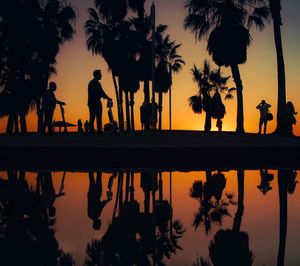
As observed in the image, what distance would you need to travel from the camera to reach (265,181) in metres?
10.7

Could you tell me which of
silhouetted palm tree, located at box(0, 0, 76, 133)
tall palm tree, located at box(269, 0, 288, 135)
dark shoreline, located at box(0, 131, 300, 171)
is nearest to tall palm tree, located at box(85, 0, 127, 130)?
silhouetted palm tree, located at box(0, 0, 76, 133)

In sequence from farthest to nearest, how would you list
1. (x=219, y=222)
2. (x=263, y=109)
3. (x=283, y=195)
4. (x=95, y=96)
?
(x=263, y=109), (x=95, y=96), (x=283, y=195), (x=219, y=222)

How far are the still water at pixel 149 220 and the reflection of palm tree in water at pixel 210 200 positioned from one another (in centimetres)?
1

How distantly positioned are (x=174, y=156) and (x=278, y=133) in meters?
20.0

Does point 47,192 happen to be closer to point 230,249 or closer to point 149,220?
point 149,220

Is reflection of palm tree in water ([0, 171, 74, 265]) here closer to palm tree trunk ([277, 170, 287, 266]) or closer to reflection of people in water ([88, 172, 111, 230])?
reflection of people in water ([88, 172, 111, 230])

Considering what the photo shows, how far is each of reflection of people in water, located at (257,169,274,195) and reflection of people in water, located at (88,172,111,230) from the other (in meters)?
2.35

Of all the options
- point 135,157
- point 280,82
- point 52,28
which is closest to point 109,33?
point 52,28

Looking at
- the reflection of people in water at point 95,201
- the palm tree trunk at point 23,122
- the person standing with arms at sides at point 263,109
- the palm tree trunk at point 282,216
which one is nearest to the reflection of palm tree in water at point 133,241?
the reflection of people in water at point 95,201

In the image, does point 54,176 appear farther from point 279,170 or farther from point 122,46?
point 122,46

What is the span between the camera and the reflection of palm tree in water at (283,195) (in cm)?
482

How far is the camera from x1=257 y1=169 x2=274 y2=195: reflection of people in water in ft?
30.9

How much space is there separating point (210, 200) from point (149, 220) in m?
1.88

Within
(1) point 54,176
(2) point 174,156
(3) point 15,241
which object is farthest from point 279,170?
(3) point 15,241
